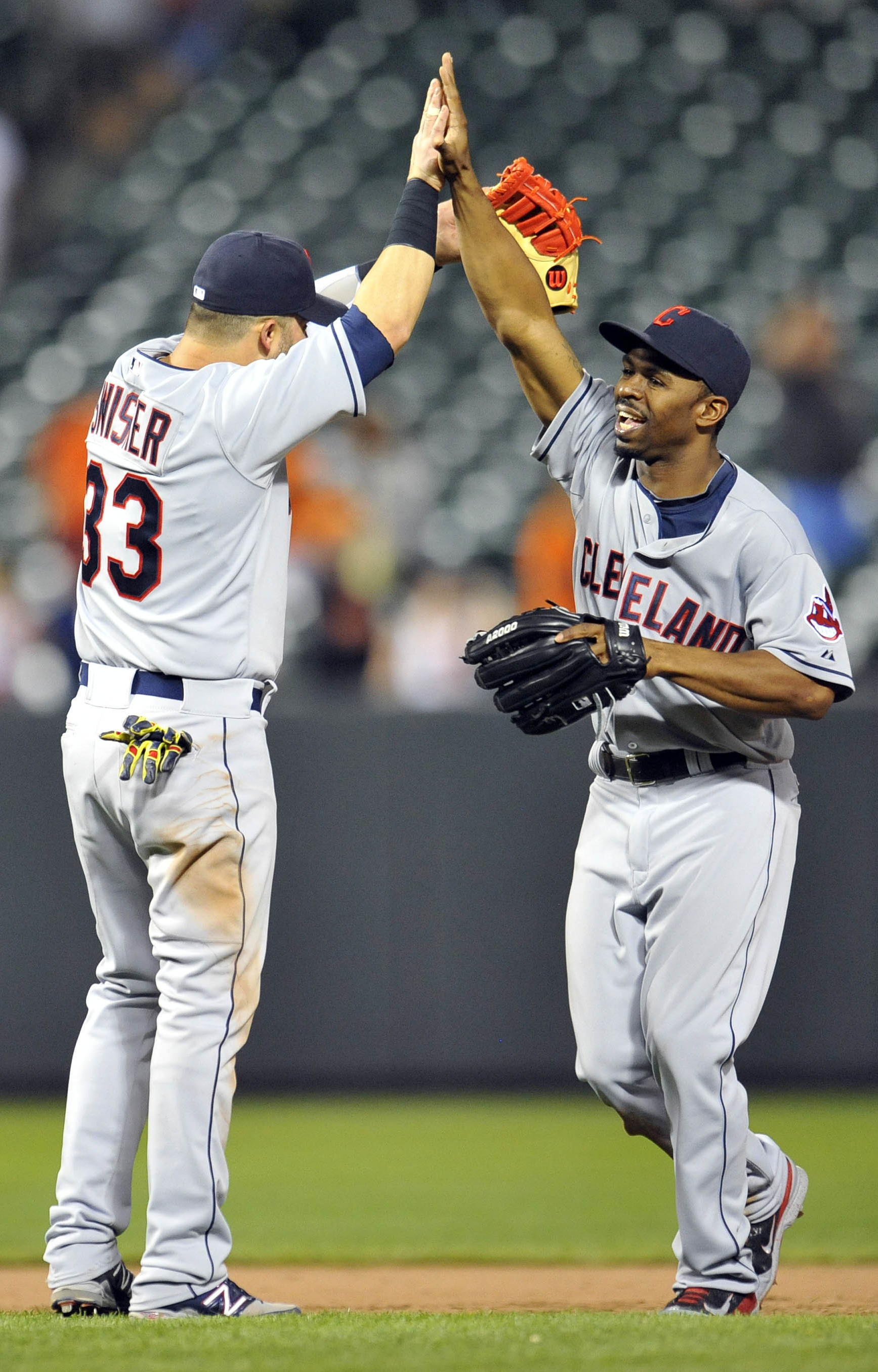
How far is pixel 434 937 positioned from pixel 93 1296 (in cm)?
293

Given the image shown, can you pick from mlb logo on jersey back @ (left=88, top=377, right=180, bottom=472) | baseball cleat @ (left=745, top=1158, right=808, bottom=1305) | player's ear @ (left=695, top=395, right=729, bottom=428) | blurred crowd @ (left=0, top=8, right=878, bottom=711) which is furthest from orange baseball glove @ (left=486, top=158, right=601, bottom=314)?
blurred crowd @ (left=0, top=8, right=878, bottom=711)

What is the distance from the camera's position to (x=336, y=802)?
5.85 meters

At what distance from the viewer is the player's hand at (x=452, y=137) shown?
10.6 feet

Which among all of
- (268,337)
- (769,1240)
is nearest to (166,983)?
(268,337)

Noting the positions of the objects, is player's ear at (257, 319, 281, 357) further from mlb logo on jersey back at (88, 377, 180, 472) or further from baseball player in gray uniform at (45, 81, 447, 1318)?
mlb logo on jersey back at (88, 377, 180, 472)

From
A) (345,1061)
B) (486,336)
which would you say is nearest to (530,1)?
(486,336)

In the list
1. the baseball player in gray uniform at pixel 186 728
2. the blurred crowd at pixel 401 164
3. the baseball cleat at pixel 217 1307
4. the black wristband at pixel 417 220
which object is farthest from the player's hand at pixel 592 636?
the blurred crowd at pixel 401 164

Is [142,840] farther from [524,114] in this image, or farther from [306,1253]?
[524,114]

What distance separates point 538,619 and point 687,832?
1.53ft

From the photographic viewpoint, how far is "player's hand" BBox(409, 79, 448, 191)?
3.21 m

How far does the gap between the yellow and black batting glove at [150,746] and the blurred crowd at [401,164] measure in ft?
16.8

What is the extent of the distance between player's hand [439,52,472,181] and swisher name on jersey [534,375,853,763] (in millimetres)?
606

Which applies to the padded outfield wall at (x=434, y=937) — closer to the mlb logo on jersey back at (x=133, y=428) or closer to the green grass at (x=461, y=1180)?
the green grass at (x=461, y=1180)

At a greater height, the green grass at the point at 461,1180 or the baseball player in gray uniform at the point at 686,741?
the baseball player in gray uniform at the point at 686,741
